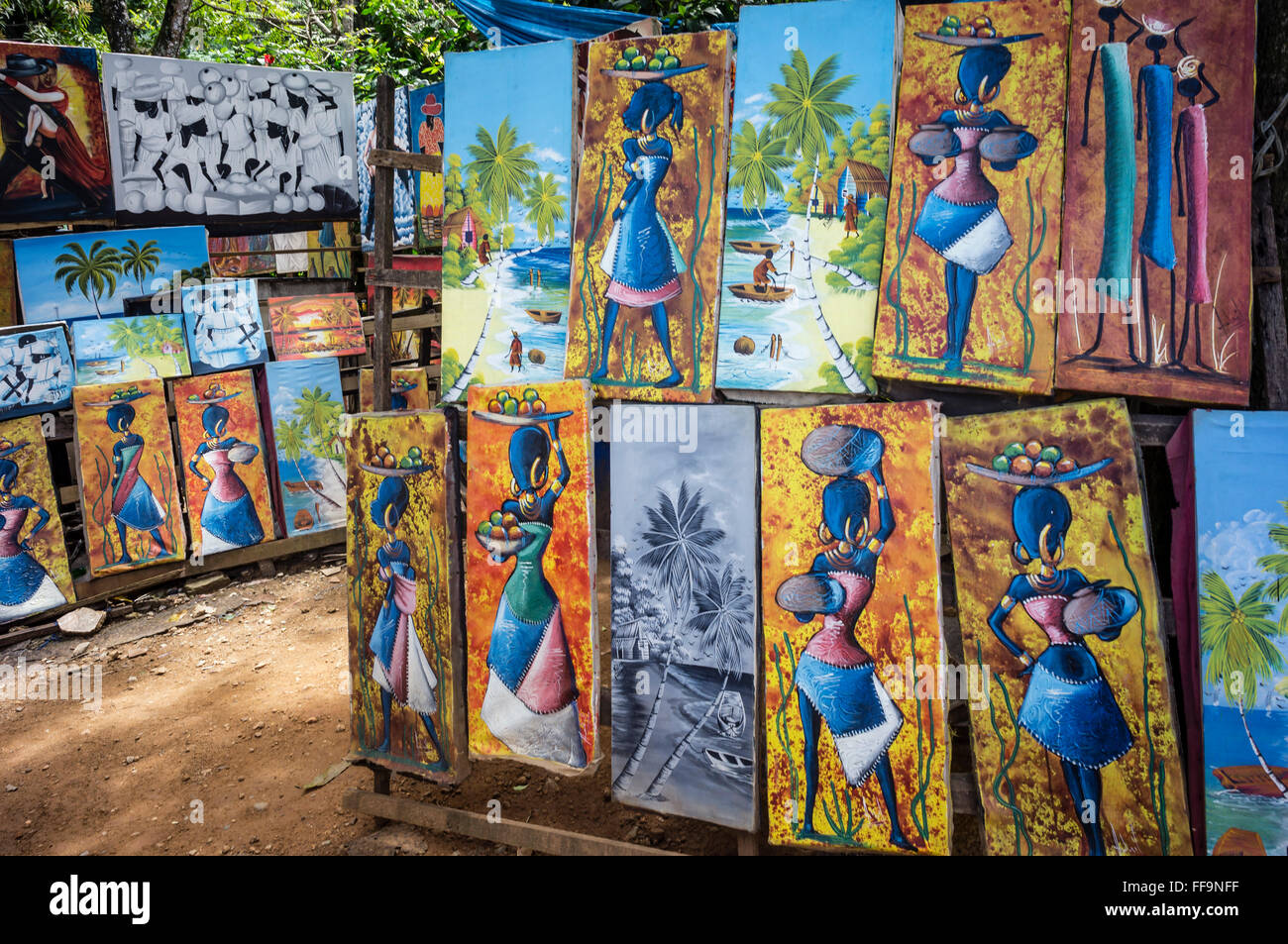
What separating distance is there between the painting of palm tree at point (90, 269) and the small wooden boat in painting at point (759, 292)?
5.64m

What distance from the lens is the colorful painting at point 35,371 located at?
6.26 meters

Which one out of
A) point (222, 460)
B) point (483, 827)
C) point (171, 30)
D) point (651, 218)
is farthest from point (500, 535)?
point (171, 30)

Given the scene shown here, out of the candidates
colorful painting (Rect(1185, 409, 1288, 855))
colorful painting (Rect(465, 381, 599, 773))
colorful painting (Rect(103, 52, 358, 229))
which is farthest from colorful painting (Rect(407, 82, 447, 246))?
colorful painting (Rect(1185, 409, 1288, 855))

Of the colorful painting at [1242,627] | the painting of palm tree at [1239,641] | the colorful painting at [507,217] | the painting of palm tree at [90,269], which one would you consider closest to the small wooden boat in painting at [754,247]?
the colorful painting at [507,217]

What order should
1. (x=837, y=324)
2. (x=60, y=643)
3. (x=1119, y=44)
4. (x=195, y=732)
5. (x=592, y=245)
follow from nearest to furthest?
(x=1119, y=44) < (x=837, y=324) < (x=592, y=245) < (x=195, y=732) < (x=60, y=643)

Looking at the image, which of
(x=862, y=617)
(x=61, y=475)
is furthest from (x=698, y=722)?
(x=61, y=475)

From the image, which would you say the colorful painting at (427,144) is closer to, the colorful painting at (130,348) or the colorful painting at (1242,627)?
the colorful painting at (130,348)

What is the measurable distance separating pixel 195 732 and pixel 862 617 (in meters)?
4.36

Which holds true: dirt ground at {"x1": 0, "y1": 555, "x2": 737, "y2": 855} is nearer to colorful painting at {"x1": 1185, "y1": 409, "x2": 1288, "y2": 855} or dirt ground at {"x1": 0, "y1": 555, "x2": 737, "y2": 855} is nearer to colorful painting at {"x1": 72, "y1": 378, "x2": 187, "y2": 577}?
colorful painting at {"x1": 72, "y1": 378, "x2": 187, "y2": 577}

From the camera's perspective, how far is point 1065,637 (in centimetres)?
298

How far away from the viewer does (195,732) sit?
5.41 m

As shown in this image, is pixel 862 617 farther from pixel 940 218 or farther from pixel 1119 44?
pixel 1119 44
